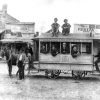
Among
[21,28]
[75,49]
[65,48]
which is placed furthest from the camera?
[21,28]

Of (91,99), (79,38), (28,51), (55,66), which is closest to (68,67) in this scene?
(55,66)

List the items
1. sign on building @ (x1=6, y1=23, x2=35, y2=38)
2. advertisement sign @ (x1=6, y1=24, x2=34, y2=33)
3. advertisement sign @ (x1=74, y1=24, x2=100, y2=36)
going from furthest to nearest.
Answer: advertisement sign @ (x1=6, y1=24, x2=34, y2=33) < sign on building @ (x1=6, y1=23, x2=35, y2=38) < advertisement sign @ (x1=74, y1=24, x2=100, y2=36)

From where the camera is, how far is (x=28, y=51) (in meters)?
16.7

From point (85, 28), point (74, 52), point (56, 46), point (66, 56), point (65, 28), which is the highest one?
point (85, 28)

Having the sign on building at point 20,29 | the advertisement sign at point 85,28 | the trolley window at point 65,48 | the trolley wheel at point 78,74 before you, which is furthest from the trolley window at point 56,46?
the sign on building at point 20,29

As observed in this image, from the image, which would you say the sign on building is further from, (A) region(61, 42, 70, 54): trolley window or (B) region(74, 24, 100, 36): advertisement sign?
(A) region(61, 42, 70, 54): trolley window

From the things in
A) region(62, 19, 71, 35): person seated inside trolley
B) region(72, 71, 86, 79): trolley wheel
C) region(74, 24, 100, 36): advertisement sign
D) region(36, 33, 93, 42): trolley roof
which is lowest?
region(72, 71, 86, 79): trolley wheel

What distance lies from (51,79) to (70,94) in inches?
196

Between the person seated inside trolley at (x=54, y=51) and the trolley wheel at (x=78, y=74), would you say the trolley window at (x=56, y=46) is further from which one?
the trolley wheel at (x=78, y=74)

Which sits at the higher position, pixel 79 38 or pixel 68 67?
pixel 79 38

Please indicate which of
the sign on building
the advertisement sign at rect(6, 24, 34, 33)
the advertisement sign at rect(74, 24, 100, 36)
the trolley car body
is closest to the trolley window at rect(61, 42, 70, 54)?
the trolley car body

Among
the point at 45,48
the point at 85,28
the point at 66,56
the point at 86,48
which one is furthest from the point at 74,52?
the point at 85,28

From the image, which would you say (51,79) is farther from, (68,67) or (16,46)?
(16,46)

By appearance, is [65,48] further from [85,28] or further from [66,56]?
[85,28]
